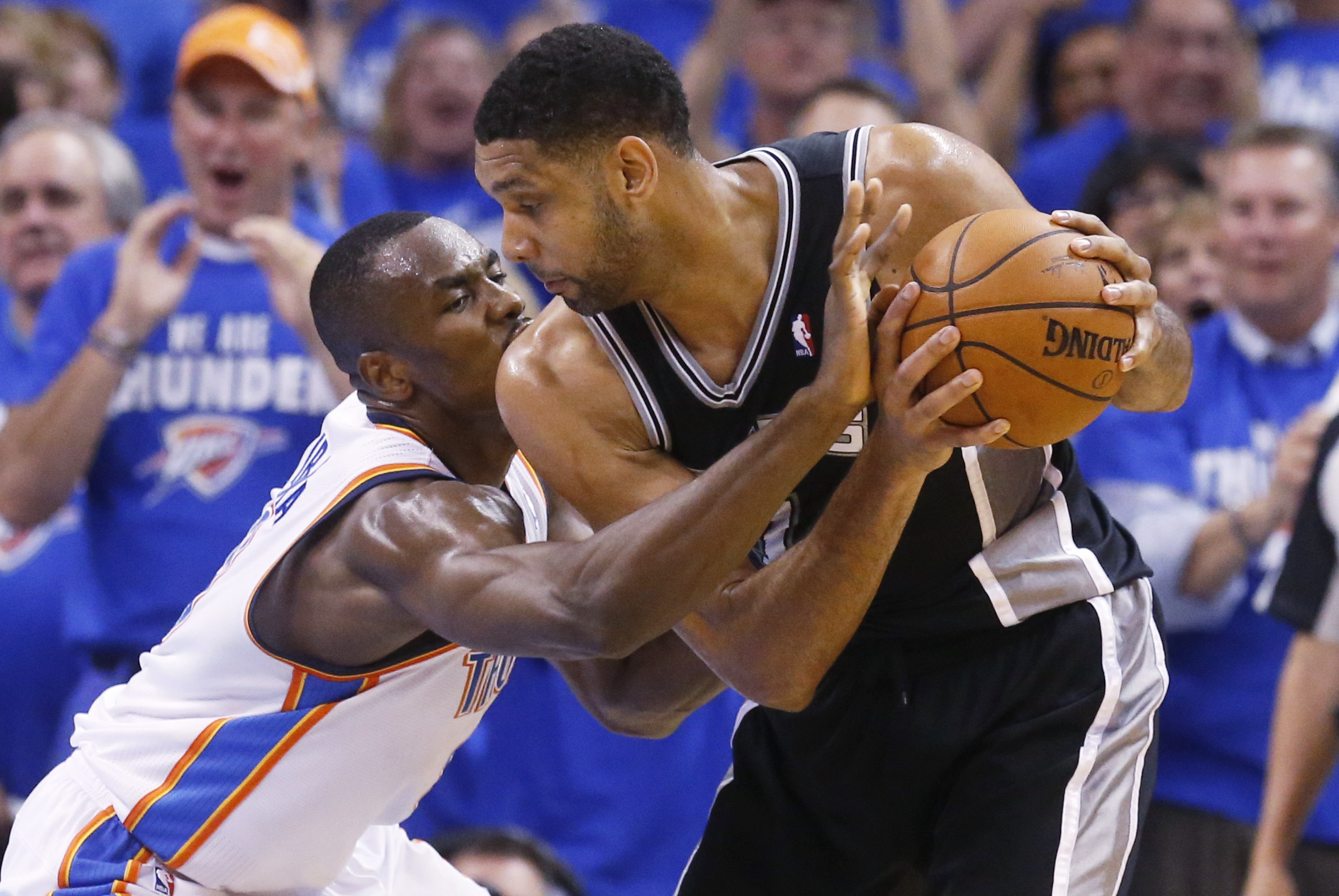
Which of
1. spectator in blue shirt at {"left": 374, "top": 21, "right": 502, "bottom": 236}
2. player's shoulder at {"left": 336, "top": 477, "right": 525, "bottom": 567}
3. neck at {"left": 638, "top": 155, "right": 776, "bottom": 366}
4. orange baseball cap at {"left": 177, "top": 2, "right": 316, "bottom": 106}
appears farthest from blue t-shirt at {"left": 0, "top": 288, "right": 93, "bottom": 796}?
neck at {"left": 638, "top": 155, "right": 776, "bottom": 366}

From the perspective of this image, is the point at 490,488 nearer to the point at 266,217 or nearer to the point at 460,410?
the point at 460,410

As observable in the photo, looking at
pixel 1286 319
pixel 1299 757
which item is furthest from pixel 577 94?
pixel 1286 319

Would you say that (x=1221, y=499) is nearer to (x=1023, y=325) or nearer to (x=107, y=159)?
(x=1023, y=325)

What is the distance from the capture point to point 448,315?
328 cm

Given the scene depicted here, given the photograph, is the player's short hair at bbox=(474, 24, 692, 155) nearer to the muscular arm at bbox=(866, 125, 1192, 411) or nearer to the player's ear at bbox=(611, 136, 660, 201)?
the player's ear at bbox=(611, 136, 660, 201)

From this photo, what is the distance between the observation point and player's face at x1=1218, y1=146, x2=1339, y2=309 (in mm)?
5504

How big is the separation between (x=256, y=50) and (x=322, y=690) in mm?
2964

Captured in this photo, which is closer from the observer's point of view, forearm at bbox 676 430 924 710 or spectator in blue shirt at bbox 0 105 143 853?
forearm at bbox 676 430 924 710

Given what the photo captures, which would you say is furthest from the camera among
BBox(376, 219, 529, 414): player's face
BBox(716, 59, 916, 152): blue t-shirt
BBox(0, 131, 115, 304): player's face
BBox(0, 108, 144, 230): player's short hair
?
BBox(716, 59, 916, 152): blue t-shirt

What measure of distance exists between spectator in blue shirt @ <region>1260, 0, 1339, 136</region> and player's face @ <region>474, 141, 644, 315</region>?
526 centimetres

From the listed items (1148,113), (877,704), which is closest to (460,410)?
(877,704)

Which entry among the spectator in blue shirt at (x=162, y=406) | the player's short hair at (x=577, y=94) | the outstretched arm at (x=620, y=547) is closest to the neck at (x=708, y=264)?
the player's short hair at (x=577, y=94)

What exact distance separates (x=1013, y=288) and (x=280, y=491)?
4.89 feet

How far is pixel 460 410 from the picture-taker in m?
3.35
